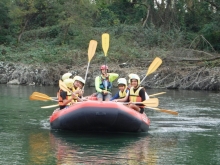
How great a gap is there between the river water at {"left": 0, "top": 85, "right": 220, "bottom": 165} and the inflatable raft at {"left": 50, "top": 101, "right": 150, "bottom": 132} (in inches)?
5.7

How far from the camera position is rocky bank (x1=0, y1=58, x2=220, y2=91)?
21.4 m

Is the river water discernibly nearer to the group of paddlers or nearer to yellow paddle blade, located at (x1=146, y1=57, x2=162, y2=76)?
the group of paddlers

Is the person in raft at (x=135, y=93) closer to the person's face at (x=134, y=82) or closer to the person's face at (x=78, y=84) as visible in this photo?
the person's face at (x=134, y=82)

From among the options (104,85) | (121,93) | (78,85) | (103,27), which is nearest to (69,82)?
(78,85)

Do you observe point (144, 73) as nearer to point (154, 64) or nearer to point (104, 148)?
point (154, 64)

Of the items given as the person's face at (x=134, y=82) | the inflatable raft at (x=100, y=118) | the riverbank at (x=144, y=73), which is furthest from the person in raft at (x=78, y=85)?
the riverbank at (x=144, y=73)

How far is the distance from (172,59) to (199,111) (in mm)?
8555

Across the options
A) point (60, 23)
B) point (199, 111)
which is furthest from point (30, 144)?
point (60, 23)

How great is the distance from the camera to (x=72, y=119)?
994 centimetres

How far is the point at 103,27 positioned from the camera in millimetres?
30234

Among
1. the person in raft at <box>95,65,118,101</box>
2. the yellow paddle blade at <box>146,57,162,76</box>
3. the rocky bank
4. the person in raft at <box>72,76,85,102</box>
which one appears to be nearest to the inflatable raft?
the person in raft at <box>72,76,85,102</box>

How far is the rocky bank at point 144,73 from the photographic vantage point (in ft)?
70.3

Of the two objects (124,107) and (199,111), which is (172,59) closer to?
(199,111)

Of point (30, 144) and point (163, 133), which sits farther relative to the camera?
point (163, 133)
